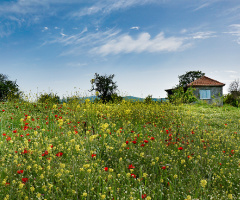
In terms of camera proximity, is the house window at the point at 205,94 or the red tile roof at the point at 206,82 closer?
the house window at the point at 205,94

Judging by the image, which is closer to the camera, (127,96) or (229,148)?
(229,148)

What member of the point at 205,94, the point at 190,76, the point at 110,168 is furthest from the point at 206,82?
the point at 110,168

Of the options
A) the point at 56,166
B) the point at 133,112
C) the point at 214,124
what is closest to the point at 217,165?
the point at 56,166

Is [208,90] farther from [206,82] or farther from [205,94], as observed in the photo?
[206,82]

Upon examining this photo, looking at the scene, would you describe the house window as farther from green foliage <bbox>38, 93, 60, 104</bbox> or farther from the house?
green foliage <bbox>38, 93, 60, 104</bbox>

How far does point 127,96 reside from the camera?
15211 mm

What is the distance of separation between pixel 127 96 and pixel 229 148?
10.00 m

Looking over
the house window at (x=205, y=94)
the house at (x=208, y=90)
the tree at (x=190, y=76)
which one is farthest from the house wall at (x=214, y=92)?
the tree at (x=190, y=76)

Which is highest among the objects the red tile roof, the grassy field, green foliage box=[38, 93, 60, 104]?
the red tile roof

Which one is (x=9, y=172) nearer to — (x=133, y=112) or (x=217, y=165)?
(x=217, y=165)

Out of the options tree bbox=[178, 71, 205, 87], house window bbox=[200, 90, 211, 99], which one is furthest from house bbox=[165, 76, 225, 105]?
tree bbox=[178, 71, 205, 87]

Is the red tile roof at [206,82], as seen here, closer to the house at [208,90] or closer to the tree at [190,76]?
the house at [208,90]

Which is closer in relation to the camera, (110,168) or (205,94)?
(110,168)

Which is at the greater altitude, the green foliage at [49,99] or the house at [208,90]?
the house at [208,90]
